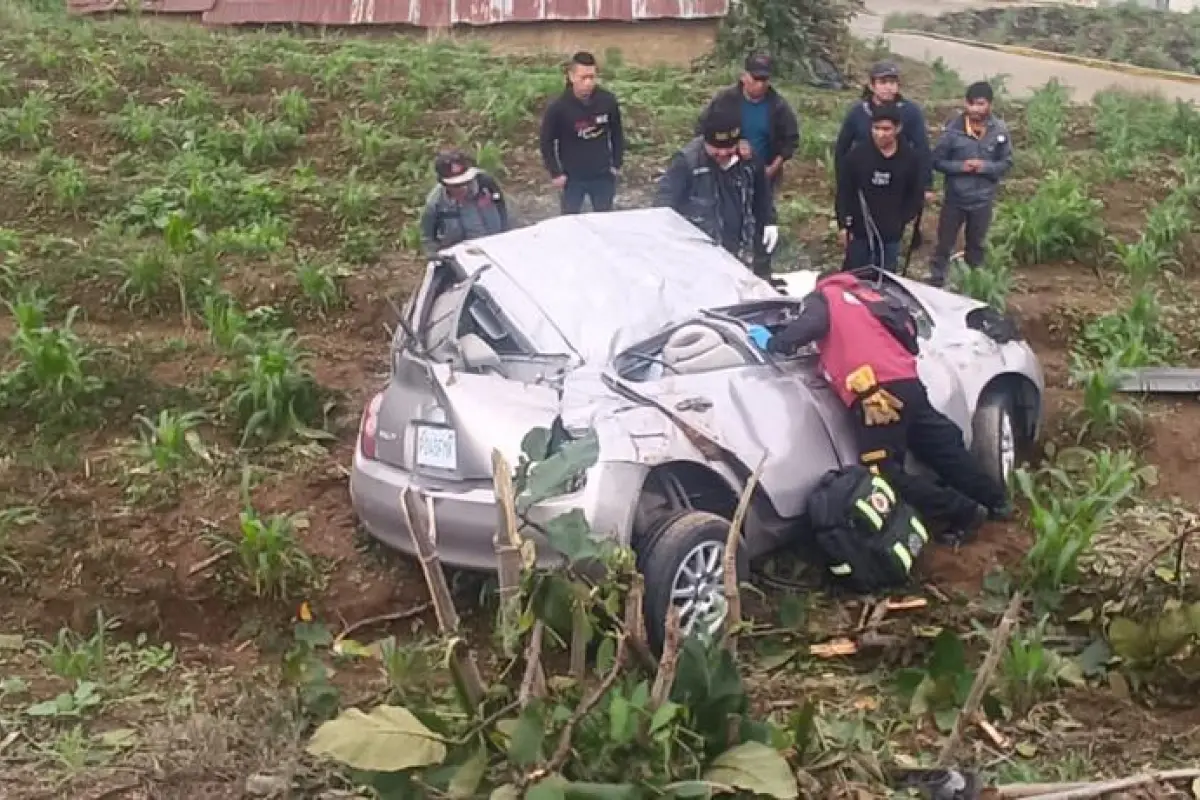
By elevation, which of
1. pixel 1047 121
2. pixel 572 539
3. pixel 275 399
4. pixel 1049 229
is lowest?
pixel 275 399

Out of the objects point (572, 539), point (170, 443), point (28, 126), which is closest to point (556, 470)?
point (572, 539)

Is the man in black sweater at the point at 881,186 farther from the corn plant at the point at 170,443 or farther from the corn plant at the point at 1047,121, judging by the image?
the corn plant at the point at 1047,121

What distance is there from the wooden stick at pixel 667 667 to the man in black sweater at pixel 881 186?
4.64 m

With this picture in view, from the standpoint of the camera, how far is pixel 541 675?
3.81 metres

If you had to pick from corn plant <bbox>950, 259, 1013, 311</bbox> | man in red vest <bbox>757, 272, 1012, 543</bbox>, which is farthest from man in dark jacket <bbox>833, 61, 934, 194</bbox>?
man in red vest <bbox>757, 272, 1012, 543</bbox>

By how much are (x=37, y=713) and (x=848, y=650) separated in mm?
2670

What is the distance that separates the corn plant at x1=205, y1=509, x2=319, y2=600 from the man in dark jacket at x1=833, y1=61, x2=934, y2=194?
12.9 ft

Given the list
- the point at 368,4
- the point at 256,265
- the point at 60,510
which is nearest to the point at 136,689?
the point at 60,510

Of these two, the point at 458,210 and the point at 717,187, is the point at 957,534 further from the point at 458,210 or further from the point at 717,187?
the point at 458,210

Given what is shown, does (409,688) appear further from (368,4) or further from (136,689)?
(368,4)

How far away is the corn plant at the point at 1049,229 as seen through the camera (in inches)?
399

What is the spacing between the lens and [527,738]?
3.63m

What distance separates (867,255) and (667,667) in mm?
5303

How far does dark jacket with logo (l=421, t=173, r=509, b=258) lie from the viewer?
26.1 feet
